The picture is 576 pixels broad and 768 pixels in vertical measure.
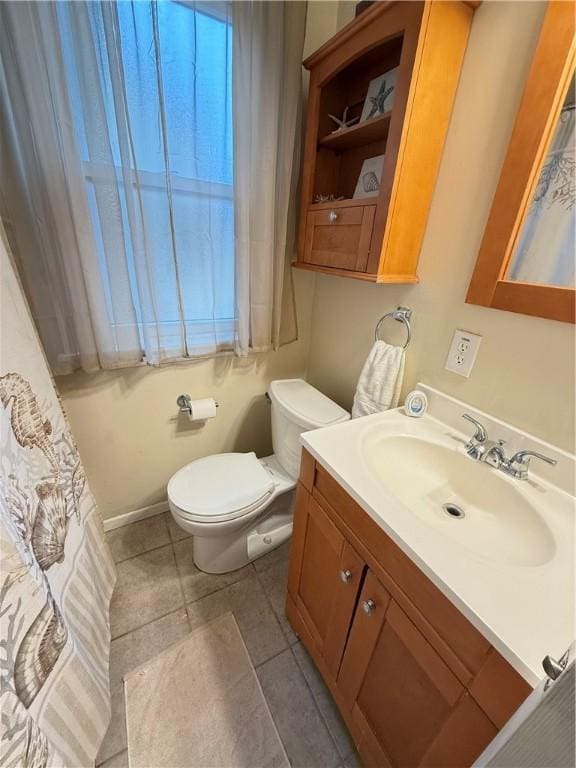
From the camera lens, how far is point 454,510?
0.86 metres

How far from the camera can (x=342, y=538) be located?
815mm

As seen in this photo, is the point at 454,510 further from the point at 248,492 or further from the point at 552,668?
the point at 248,492

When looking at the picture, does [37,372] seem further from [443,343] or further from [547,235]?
[547,235]

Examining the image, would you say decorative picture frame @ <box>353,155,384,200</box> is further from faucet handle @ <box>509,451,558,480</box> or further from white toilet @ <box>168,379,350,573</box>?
faucet handle @ <box>509,451,558,480</box>

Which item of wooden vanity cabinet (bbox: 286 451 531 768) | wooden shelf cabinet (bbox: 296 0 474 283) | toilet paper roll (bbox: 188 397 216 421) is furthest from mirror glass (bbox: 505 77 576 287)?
toilet paper roll (bbox: 188 397 216 421)

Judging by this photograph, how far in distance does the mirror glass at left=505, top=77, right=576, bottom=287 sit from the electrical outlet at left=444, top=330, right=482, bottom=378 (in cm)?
20

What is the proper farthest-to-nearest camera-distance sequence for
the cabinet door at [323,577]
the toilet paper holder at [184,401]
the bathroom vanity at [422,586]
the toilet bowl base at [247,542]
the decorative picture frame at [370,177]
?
the toilet paper holder at [184,401]
the toilet bowl base at [247,542]
the decorative picture frame at [370,177]
the cabinet door at [323,577]
the bathroom vanity at [422,586]

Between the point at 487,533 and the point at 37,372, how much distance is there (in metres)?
1.30

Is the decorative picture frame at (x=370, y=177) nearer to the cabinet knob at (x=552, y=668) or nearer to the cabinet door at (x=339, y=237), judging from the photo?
the cabinet door at (x=339, y=237)

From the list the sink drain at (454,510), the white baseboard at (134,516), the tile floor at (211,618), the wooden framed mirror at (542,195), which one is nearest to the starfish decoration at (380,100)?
the wooden framed mirror at (542,195)

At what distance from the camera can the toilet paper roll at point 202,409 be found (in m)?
1.43

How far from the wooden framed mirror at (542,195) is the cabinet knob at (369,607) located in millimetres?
812

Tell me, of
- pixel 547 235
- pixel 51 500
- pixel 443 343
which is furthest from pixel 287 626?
pixel 547 235

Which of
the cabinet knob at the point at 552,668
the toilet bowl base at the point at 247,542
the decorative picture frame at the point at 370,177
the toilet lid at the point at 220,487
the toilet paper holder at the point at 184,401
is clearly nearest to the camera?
the cabinet knob at the point at 552,668
